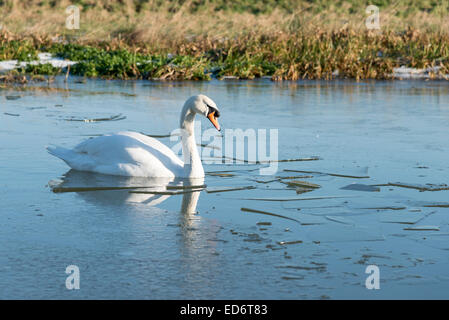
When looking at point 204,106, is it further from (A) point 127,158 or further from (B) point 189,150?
(A) point 127,158

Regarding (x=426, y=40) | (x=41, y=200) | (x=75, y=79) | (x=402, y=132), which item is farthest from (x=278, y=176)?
(x=426, y=40)

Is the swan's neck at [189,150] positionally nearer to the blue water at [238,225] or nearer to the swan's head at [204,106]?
the swan's head at [204,106]

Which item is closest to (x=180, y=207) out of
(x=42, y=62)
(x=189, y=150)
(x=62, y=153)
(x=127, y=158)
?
(x=189, y=150)

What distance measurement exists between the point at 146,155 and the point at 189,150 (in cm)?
44

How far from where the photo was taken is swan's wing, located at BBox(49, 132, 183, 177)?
8336mm

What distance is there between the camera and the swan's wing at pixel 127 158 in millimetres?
8336

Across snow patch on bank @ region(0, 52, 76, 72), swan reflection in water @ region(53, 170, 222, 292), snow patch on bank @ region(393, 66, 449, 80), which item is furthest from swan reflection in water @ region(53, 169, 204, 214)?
snow patch on bank @ region(393, 66, 449, 80)

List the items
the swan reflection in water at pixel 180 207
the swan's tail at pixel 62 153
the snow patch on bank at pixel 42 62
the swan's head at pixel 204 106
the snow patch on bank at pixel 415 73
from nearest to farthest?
the swan reflection in water at pixel 180 207
the swan's head at pixel 204 106
the swan's tail at pixel 62 153
the snow patch on bank at pixel 42 62
the snow patch on bank at pixel 415 73

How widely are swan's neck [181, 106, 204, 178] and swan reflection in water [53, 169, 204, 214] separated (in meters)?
0.08

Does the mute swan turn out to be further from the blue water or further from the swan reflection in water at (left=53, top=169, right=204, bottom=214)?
the blue water

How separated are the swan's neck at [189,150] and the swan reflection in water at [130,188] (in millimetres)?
81

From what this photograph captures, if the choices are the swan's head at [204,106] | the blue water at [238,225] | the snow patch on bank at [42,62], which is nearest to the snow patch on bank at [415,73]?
the blue water at [238,225]

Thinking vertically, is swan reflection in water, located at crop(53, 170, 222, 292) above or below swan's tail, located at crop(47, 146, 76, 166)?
below
